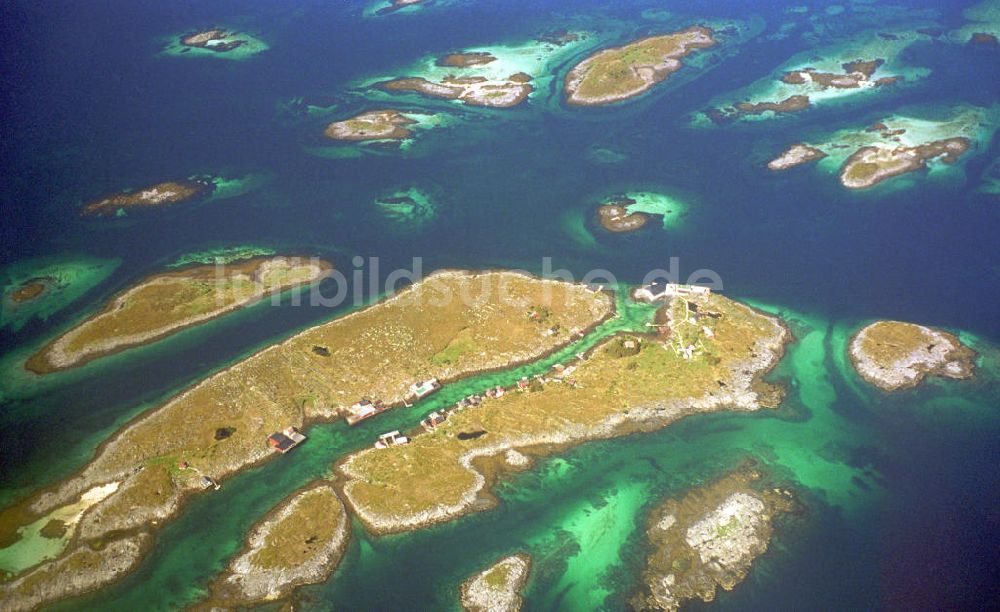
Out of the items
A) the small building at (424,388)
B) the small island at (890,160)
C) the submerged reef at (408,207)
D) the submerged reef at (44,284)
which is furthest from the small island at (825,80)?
the submerged reef at (44,284)

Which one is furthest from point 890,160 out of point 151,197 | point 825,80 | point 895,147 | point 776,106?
point 151,197

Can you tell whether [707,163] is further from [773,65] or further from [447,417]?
[447,417]

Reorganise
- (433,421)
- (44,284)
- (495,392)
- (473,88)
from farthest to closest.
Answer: (473,88) < (44,284) < (495,392) < (433,421)

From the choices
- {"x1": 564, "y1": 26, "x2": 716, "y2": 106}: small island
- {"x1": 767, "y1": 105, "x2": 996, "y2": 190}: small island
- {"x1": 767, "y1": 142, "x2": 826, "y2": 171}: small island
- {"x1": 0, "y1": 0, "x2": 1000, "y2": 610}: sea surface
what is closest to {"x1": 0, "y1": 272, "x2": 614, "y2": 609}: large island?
{"x1": 0, "y1": 0, "x2": 1000, "y2": 610}: sea surface

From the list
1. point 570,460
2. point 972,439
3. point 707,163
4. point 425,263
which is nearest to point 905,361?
point 972,439

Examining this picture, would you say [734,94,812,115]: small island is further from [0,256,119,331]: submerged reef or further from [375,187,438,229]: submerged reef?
[0,256,119,331]: submerged reef

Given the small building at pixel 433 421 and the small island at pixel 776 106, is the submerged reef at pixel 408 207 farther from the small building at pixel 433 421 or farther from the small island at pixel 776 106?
the small island at pixel 776 106

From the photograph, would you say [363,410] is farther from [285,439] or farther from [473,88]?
[473,88]
